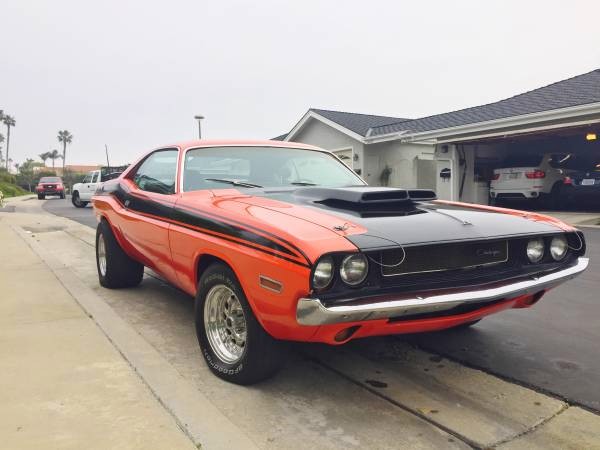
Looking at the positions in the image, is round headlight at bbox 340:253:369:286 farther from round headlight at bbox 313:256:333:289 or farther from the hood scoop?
the hood scoop

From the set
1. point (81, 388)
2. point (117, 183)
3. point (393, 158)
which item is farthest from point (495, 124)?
point (81, 388)

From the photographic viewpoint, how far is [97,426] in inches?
93.0

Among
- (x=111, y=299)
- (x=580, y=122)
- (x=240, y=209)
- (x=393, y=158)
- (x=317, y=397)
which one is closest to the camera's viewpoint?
(x=317, y=397)

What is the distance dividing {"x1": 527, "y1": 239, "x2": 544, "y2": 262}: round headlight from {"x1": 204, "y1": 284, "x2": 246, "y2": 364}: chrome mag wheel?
5.71 feet

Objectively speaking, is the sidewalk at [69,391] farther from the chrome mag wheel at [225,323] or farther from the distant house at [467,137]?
the distant house at [467,137]

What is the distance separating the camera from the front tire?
8.78ft

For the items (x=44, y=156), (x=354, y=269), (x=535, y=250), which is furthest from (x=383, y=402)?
(x=44, y=156)

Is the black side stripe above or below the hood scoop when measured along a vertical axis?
Result: below

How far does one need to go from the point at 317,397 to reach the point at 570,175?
519 inches

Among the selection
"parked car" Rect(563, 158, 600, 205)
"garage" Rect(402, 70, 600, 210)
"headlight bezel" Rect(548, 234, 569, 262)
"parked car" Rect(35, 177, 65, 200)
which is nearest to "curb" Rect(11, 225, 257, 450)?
"headlight bezel" Rect(548, 234, 569, 262)

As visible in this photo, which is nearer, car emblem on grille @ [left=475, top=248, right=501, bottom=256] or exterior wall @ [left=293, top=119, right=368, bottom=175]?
car emblem on grille @ [left=475, top=248, right=501, bottom=256]

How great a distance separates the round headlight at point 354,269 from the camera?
7.74 feet

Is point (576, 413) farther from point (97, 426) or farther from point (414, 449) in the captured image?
point (97, 426)

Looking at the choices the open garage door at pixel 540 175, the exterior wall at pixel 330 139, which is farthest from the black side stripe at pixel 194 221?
the exterior wall at pixel 330 139
